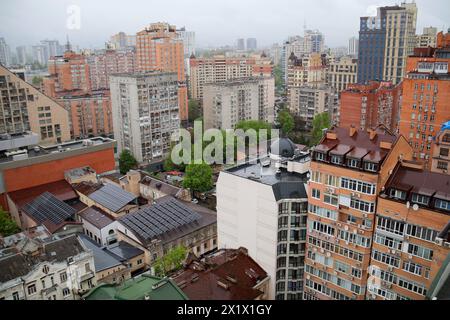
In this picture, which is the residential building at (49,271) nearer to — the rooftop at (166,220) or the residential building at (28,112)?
the rooftop at (166,220)

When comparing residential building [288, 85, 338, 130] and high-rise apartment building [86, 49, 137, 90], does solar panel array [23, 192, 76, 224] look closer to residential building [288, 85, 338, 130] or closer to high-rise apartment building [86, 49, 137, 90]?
residential building [288, 85, 338, 130]

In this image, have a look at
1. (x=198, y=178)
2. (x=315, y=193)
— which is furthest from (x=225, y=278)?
(x=198, y=178)

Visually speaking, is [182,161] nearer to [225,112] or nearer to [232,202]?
[225,112]

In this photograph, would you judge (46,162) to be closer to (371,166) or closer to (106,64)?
(371,166)

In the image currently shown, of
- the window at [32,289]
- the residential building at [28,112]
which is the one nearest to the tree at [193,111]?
the residential building at [28,112]

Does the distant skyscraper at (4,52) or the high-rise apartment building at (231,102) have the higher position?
the distant skyscraper at (4,52)

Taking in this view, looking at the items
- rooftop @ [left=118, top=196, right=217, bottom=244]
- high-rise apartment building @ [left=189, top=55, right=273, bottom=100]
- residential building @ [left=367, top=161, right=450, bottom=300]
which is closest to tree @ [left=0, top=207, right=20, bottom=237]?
rooftop @ [left=118, top=196, right=217, bottom=244]

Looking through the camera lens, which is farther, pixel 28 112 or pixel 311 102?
pixel 311 102
